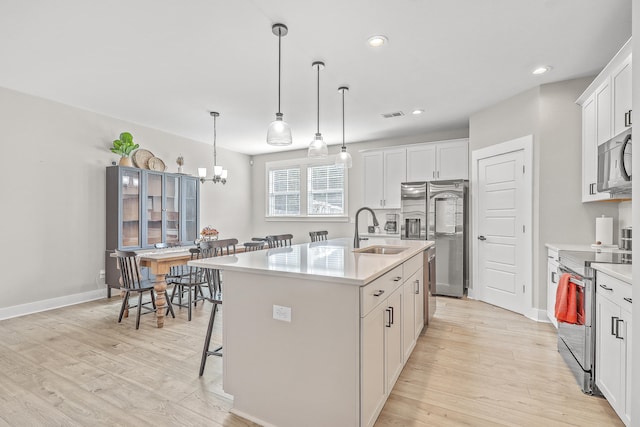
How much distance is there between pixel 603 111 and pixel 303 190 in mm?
5020

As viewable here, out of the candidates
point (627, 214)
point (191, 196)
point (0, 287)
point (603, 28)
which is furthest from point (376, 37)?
point (0, 287)

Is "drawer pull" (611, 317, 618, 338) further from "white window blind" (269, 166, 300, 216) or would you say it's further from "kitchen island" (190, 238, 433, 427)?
"white window blind" (269, 166, 300, 216)

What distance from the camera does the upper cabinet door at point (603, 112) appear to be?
108 inches

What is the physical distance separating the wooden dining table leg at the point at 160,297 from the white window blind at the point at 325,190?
A: 3.72 m

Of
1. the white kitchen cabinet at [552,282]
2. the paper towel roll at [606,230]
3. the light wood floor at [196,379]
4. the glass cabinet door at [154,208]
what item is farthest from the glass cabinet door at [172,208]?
the paper towel roll at [606,230]

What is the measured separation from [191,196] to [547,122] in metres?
5.39

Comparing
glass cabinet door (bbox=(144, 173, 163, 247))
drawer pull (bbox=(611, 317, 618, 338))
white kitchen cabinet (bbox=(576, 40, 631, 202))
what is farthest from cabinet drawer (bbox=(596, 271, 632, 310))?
glass cabinet door (bbox=(144, 173, 163, 247))

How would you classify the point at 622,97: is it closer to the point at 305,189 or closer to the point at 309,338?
the point at 309,338

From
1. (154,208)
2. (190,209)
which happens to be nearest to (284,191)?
(190,209)

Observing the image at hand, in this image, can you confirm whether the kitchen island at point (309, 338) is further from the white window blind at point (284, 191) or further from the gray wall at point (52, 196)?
the white window blind at point (284, 191)

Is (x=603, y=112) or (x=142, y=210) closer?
(x=603, y=112)

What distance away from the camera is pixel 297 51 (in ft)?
9.46

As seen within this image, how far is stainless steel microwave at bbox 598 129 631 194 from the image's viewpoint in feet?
7.46

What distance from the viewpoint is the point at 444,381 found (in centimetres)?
234
